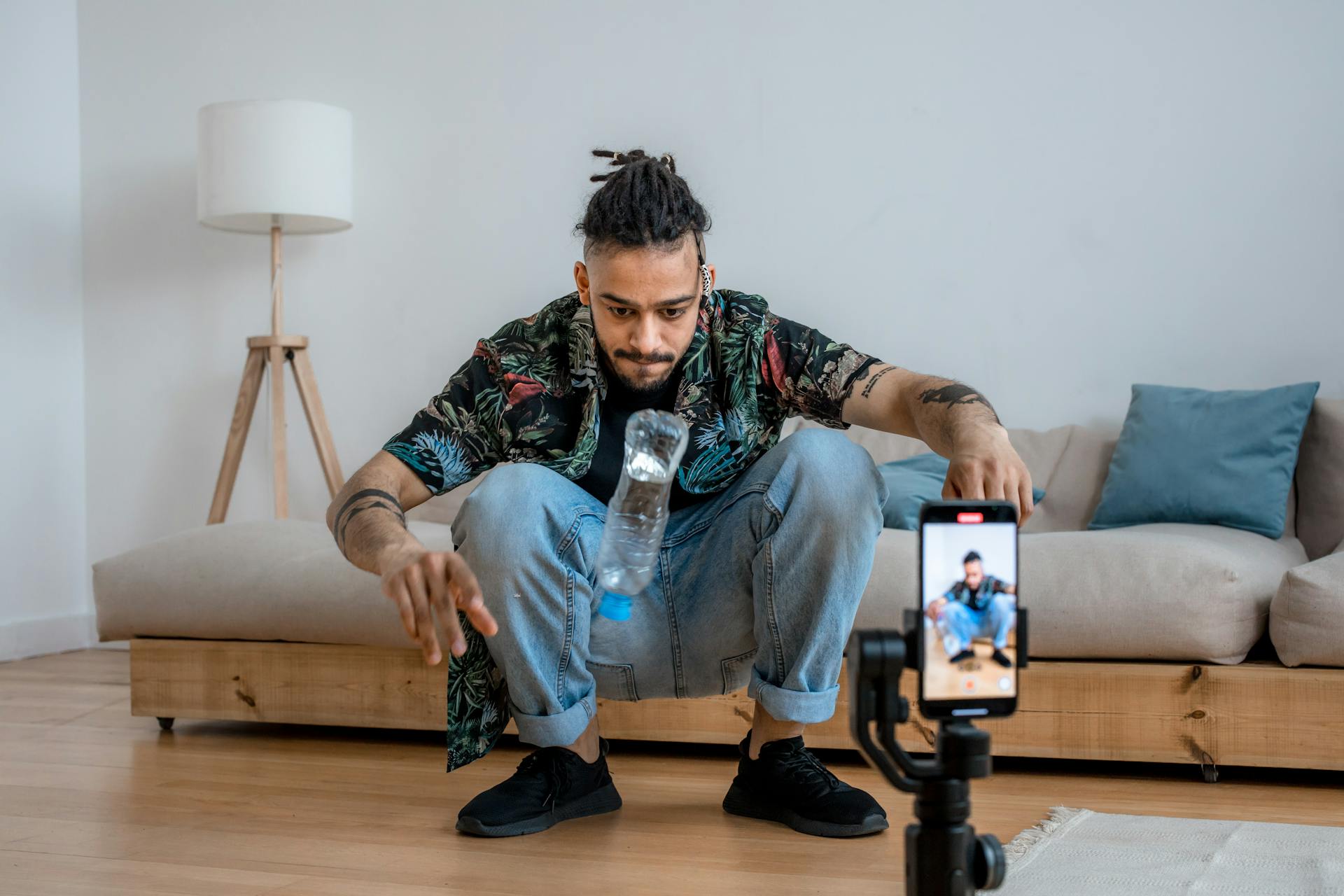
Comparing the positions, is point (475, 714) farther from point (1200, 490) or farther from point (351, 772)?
point (1200, 490)

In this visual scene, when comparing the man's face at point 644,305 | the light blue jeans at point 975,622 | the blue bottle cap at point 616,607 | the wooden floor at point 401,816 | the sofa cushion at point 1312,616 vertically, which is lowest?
the wooden floor at point 401,816

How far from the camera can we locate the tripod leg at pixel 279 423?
301cm

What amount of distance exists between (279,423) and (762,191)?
1326 mm

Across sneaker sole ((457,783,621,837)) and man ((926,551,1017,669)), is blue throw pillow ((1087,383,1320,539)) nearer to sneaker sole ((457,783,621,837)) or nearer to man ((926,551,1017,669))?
sneaker sole ((457,783,621,837))

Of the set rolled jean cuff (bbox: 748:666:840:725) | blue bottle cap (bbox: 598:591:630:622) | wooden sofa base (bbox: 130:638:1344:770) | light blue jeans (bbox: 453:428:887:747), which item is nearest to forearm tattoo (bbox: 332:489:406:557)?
light blue jeans (bbox: 453:428:887:747)

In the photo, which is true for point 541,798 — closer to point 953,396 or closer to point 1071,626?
point 953,396

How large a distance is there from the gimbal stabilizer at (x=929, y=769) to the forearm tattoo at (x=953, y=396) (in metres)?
0.57

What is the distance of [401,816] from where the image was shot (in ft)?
5.35

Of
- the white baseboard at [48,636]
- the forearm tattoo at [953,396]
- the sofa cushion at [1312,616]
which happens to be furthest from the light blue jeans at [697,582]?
the white baseboard at [48,636]

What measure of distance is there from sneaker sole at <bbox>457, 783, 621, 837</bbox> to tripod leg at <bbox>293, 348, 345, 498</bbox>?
5.26ft

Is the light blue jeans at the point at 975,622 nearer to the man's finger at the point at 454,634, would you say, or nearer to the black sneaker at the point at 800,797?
the man's finger at the point at 454,634

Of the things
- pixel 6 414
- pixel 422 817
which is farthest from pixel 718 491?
pixel 6 414

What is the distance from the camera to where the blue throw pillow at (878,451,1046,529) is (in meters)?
2.27

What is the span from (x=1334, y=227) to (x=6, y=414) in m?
3.28
